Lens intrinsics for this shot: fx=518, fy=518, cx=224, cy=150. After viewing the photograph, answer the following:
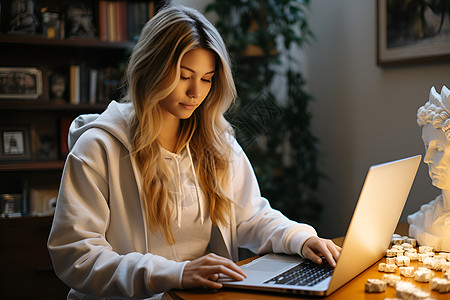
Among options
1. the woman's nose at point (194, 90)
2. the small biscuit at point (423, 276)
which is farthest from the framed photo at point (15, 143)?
the small biscuit at point (423, 276)

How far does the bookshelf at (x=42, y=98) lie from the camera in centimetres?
268

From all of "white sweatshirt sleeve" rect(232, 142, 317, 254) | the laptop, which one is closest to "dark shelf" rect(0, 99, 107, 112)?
"white sweatshirt sleeve" rect(232, 142, 317, 254)

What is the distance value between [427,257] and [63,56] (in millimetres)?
2361

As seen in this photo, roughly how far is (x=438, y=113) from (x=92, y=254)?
0.95 meters

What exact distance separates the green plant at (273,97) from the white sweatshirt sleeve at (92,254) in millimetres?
1494

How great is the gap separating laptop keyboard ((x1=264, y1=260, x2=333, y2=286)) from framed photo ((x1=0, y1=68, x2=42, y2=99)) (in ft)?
6.68

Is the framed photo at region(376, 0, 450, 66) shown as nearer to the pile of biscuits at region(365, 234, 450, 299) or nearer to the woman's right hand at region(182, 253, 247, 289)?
the pile of biscuits at region(365, 234, 450, 299)

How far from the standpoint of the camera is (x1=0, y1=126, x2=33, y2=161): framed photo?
9.25 feet

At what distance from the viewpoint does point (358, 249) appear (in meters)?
1.11

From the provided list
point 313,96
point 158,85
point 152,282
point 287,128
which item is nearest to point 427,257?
point 152,282

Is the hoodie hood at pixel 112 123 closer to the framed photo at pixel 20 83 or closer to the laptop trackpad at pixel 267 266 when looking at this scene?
the laptop trackpad at pixel 267 266

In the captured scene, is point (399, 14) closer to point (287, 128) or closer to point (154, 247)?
point (287, 128)

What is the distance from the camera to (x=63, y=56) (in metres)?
2.98

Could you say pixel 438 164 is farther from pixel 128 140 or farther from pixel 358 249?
pixel 128 140
